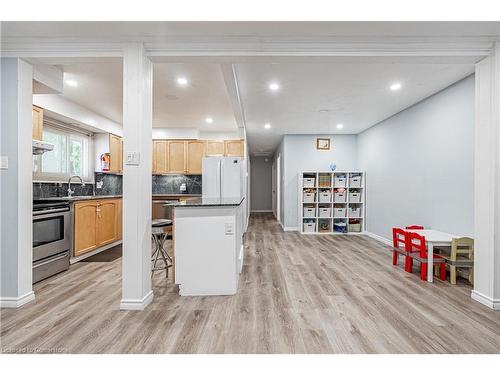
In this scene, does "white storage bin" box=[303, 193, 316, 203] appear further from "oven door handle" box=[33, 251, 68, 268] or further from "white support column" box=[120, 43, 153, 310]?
"oven door handle" box=[33, 251, 68, 268]

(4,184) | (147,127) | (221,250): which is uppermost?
(147,127)

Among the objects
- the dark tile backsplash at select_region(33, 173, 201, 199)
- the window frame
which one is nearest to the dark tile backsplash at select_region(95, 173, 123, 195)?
the dark tile backsplash at select_region(33, 173, 201, 199)

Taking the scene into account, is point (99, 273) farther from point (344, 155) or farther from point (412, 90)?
point (344, 155)

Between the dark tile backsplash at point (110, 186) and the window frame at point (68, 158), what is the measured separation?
0.32 feet

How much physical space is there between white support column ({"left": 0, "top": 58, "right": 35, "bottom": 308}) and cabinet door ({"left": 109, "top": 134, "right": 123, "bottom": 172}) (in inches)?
118

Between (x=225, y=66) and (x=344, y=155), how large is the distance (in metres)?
4.78

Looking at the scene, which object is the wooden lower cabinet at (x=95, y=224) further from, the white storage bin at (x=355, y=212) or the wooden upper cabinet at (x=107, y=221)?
the white storage bin at (x=355, y=212)

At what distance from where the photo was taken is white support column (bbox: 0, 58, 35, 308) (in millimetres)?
2283

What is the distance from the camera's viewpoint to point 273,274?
125 inches

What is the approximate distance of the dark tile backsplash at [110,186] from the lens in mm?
4082

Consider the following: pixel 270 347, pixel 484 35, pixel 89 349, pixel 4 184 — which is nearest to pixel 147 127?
pixel 4 184

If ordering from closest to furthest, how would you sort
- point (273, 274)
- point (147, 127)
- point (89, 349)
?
point (89, 349), point (147, 127), point (273, 274)

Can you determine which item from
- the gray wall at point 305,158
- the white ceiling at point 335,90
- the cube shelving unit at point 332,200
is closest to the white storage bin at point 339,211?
the cube shelving unit at point 332,200

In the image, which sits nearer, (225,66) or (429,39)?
(429,39)
